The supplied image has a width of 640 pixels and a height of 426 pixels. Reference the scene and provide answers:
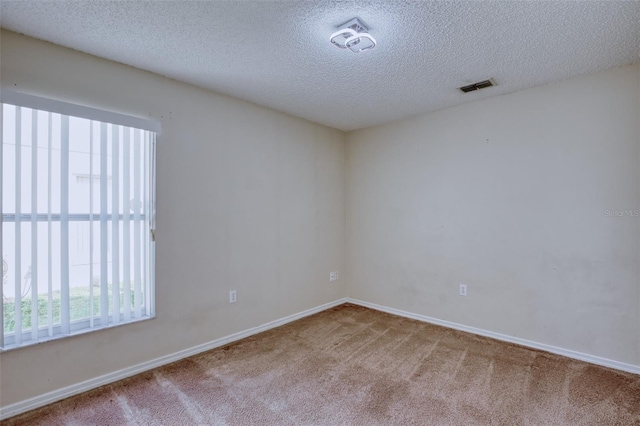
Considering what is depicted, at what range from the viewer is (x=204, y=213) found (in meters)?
2.82

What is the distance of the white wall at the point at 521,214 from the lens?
2.45 m

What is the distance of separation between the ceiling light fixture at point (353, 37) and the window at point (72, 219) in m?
1.57

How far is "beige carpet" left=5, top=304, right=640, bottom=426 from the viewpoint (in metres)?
1.89

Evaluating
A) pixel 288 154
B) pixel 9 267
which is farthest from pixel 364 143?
pixel 9 267

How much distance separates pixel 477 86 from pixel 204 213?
2.70 m

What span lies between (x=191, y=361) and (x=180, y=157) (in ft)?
5.65

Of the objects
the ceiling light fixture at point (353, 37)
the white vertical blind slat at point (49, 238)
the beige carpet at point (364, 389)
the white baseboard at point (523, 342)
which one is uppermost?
the ceiling light fixture at point (353, 37)

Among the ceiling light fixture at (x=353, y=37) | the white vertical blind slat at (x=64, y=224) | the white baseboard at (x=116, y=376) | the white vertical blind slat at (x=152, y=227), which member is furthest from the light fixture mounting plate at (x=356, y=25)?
the white baseboard at (x=116, y=376)

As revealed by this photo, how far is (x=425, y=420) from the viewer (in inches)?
73.2

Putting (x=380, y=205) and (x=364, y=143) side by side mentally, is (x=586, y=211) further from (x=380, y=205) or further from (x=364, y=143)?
(x=364, y=143)

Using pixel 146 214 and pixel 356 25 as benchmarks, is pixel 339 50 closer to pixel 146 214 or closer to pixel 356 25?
pixel 356 25

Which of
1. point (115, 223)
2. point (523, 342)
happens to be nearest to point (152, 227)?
point (115, 223)

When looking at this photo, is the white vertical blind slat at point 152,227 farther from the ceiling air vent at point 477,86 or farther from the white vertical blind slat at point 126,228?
the ceiling air vent at point 477,86

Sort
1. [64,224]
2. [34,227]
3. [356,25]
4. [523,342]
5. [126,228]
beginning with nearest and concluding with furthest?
1. [356,25]
2. [34,227]
3. [64,224]
4. [126,228]
5. [523,342]
